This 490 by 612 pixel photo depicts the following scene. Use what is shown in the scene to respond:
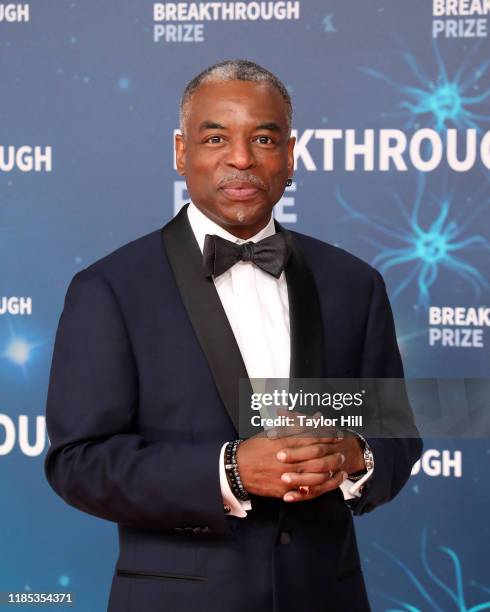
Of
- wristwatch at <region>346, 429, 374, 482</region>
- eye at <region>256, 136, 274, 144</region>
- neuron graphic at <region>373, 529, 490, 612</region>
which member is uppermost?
eye at <region>256, 136, 274, 144</region>

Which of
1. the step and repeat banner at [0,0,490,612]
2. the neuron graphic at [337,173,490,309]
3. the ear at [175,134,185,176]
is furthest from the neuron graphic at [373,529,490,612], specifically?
the ear at [175,134,185,176]

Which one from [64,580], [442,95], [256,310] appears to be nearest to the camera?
[256,310]

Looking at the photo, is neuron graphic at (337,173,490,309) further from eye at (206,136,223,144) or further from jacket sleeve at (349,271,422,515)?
eye at (206,136,223,144)

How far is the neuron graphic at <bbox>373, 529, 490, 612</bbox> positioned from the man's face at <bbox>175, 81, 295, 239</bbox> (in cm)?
155

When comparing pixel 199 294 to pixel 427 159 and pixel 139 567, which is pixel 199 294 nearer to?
pixel 139 567

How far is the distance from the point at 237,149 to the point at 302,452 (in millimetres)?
570

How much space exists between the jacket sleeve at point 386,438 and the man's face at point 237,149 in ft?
1.03

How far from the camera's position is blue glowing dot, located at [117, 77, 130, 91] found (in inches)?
114

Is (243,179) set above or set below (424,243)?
below

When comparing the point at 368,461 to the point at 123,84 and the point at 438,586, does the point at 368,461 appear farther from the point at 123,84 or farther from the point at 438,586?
the point at 123,84

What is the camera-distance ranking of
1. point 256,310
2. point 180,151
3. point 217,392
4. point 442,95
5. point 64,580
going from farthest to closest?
point 64,580 → point 442,95 → point 180,151 → point 256,310 → point 217,392

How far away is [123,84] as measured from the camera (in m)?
2.90

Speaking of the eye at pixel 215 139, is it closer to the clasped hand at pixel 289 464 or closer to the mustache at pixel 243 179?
the mustache at pixel 243 179

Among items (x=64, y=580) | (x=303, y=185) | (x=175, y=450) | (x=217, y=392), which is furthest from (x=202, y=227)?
(x=64, y=580)
